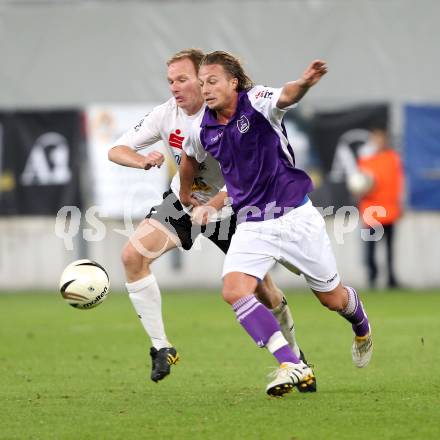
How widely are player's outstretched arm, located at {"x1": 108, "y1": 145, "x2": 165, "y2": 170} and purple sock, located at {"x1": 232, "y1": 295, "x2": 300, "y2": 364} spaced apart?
1.09 meters

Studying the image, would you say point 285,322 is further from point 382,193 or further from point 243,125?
point 382,193

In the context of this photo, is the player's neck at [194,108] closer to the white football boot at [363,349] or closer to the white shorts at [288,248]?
the white shorts at [288,248]

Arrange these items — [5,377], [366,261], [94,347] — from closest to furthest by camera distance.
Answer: [5,377]
[94,347]
[366,261]

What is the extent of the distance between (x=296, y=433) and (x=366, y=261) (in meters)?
11.8

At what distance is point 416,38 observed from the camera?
59.9ft

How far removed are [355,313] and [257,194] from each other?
3.80 ft

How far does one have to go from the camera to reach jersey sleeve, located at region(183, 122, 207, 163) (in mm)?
7353

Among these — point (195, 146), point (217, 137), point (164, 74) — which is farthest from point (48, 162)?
point (217, 137)

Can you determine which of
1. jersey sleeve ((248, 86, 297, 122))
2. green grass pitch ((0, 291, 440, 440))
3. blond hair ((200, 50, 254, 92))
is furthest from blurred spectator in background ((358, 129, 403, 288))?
jersey sleeve ((248, 86, 297, 122))

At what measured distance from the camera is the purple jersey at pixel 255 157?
7066mm

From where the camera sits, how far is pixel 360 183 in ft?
56.7

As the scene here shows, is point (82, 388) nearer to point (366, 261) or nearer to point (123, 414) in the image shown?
point (123, 414)

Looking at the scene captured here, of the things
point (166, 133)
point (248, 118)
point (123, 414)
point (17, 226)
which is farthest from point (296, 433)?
point (17, 226)

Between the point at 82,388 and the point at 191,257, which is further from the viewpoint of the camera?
the point at 191,257
